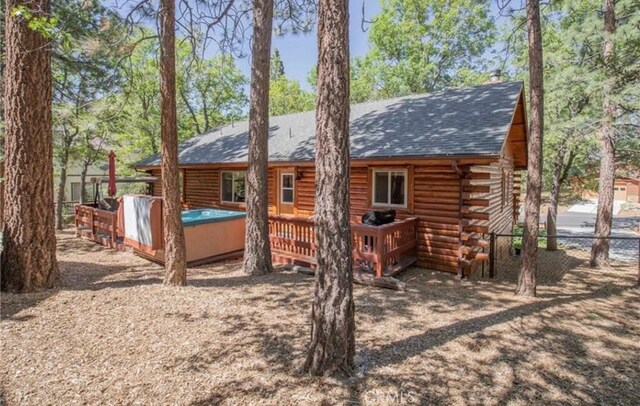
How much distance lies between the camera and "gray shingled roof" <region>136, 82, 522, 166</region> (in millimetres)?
7523

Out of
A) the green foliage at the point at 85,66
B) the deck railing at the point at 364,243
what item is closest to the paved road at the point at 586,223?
the deck railing at the point at 364,243

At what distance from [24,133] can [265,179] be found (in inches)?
151

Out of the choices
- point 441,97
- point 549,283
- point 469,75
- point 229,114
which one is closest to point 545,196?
point 469,75

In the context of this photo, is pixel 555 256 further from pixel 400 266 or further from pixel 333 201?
pixel 333 201

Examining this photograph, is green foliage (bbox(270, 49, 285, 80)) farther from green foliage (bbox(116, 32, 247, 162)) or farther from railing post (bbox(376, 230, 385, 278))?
railing post (bbox(376, 230, 385, 278))

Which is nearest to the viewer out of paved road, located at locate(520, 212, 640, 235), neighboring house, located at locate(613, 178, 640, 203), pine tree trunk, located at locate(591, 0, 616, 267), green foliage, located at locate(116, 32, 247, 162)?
pine tree trunk, located at locate(591, 0, 616, 267)

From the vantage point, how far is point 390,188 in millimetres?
8758

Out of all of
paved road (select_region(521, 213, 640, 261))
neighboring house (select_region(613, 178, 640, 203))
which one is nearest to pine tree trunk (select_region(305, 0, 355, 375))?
paved road (select_region(521, 213, 640, 261))

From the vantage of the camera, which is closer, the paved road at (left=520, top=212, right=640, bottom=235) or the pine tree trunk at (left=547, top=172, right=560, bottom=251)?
the pine tree trunk at (left=547, top=172, right=560, bottom=251)

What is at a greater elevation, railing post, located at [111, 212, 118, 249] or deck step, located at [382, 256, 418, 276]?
railing post, located at [111, 212, 118, 249]

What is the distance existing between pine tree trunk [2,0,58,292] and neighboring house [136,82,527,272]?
18.0ft

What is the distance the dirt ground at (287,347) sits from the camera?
313 cm

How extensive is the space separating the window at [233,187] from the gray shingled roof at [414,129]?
71 cm

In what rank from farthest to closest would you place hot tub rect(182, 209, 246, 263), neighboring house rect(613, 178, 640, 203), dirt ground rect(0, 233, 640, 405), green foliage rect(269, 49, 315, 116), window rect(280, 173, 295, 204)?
1. neighboring house rect(613, 178, 640, 203)
2. green foliage rect(269, 49, 315, 116)
3. window rect(280, 173, 295, 204)
4. hot tub rect(182, 209, 246, 263)
5. dirt ground rect(0, 233, 640, 405)
